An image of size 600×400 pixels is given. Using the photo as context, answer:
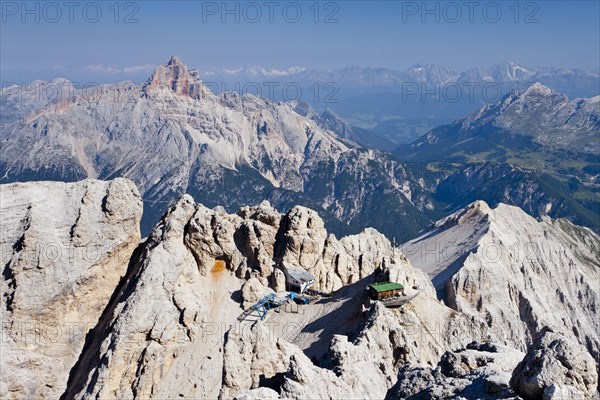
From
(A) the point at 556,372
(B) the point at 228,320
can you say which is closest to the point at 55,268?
(B) the point at 228,320

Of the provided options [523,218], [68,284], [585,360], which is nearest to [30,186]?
[68,284]

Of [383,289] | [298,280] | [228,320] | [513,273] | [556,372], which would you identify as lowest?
[513,273]

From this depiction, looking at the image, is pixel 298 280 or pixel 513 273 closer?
pixel 298 280

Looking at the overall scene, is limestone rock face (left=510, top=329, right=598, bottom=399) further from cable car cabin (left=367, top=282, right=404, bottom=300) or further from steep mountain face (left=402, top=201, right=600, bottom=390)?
steep mountain face (left=402, top=201, right=600, bottom=390)

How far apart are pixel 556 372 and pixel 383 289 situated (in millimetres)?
33911

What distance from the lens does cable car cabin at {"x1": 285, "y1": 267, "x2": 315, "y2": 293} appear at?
67.5 meters

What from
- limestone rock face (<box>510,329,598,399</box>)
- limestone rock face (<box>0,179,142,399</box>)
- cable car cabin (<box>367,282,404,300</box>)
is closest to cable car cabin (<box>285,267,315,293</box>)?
cable car cabin (<box>367,282,404,300</box>)

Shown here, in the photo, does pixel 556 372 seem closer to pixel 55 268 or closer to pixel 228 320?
pixel 228 320

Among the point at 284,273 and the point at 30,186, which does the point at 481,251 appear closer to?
the point at 284,273

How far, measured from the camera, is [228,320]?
6275cm

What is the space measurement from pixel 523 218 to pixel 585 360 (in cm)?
13705

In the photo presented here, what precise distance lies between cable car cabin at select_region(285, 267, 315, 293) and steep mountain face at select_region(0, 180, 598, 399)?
118cm

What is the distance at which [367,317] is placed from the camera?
178 ft

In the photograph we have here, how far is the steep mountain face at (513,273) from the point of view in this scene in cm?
10269
